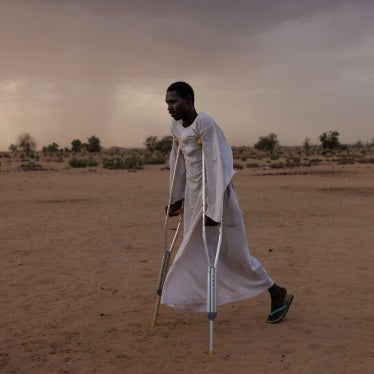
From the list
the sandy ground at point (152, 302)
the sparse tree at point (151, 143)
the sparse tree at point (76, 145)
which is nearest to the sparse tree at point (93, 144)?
the sparse tree at point (76, 145)

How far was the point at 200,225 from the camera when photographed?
16.0 feet

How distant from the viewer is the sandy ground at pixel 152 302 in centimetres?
450

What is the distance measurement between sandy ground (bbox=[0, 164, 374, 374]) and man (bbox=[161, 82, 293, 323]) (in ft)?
1.37

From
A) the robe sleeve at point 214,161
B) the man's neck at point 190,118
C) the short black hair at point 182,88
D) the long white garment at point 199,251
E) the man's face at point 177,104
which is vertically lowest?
the long white garment at point 199,251

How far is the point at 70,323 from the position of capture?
5461mm

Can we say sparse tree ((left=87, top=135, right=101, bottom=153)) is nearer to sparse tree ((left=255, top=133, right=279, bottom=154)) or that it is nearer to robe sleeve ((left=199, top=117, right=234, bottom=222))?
sparse tree ((left=255, top=133, right=279, bottom=154))

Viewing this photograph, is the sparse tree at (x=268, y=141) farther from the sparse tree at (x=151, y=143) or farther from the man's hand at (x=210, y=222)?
the man's hand at (x=210, y=222)

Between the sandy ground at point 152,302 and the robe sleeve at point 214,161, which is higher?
the robe sleeve at point 214,161

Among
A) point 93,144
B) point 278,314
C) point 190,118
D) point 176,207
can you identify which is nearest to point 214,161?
point 190,118

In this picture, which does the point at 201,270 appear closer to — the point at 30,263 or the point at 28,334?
the point at 28,334

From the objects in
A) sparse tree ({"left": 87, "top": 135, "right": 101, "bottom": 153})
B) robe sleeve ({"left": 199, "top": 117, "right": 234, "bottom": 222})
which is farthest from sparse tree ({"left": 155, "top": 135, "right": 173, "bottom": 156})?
robe sleeve ({"left": 199, "top": 117, "right": 234, "bottom": 222})

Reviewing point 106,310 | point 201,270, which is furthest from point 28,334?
point 201,270

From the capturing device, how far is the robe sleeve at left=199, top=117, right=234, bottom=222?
4.57 meters

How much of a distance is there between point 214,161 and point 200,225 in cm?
60
